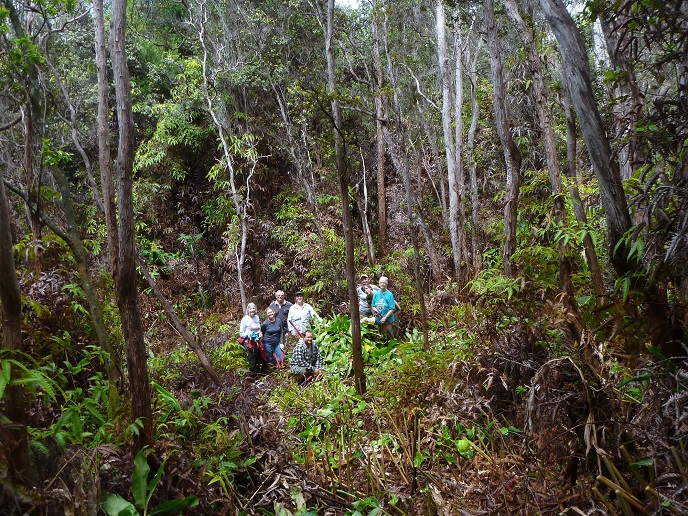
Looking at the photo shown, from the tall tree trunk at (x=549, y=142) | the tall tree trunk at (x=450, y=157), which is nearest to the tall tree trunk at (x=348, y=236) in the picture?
the tall tree trunk at (x=549, y=142)

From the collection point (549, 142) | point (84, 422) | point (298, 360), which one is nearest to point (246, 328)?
point (298, 360)

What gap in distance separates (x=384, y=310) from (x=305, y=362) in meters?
2.02

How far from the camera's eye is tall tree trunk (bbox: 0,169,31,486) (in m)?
2.43

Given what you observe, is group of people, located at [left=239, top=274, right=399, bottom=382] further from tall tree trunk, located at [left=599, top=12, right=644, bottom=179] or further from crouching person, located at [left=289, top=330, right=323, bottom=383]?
tall tree trunk, located at [left=599, top=12, right=644, bottom=179]

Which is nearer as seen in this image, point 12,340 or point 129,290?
point 12,340

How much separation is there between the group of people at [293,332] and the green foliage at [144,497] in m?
4.74

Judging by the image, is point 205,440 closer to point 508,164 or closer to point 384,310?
point 508,164

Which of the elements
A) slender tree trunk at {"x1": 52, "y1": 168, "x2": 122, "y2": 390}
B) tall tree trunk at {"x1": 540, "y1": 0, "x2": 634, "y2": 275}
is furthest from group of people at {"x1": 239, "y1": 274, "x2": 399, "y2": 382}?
tall tree trunk at {"x1": 540, "y1": 0, "x2": 634, "y2": 275}

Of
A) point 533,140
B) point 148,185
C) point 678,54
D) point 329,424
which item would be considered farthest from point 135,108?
point 678,54

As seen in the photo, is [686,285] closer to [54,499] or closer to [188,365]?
[54,499]

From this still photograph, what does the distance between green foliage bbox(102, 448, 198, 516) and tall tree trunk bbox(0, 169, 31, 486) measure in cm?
63

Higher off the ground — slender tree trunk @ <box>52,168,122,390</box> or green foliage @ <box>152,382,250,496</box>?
slender tree trunk @ <box>52,168,122,390</box>

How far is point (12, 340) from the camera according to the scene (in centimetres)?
257

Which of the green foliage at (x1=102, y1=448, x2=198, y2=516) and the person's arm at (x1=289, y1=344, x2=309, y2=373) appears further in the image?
the person's arm at (x1=289, y1=344, x2=309, y2=373)
